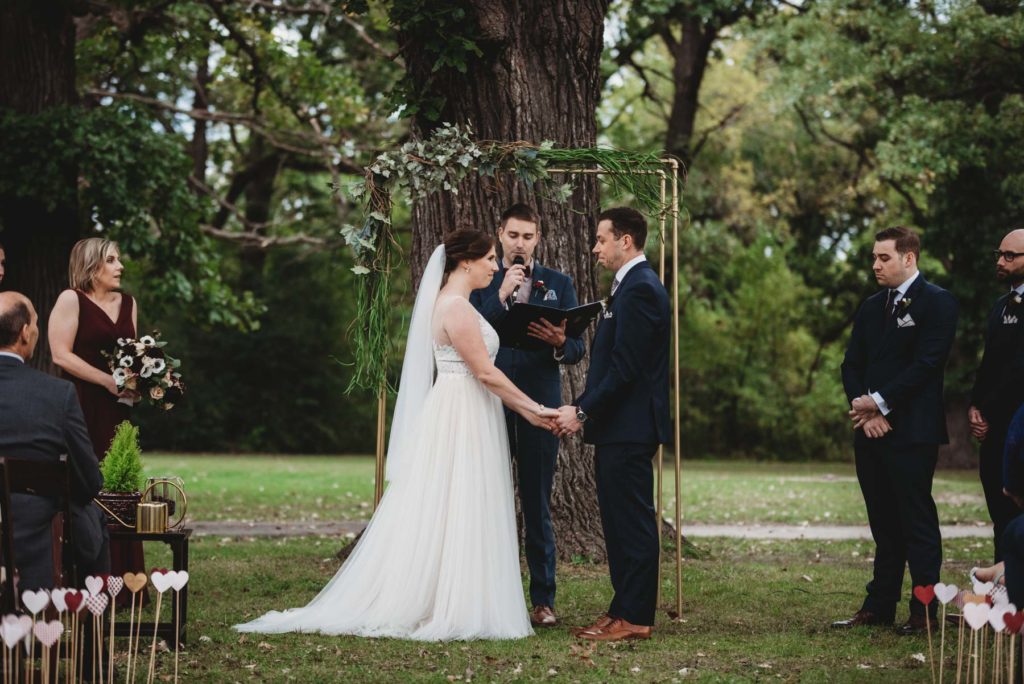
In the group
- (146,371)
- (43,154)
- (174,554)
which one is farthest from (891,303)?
(43,154)

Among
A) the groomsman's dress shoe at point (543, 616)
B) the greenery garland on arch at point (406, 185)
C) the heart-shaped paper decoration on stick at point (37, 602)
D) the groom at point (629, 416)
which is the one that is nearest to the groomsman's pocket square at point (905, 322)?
the groom at point (629, 416)

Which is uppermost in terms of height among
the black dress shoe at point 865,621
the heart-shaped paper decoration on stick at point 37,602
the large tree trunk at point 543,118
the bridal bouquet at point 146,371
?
the large tree trunk at point 543,118

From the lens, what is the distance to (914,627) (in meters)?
7.16

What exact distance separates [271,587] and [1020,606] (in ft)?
18.2

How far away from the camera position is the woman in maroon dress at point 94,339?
7684 millimetres

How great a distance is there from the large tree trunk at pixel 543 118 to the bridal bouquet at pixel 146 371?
8.73ft

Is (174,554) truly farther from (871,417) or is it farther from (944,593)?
(871,417)

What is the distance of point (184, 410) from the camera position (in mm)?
32625

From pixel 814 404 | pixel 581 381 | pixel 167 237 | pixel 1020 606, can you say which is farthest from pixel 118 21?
pixel 814 404

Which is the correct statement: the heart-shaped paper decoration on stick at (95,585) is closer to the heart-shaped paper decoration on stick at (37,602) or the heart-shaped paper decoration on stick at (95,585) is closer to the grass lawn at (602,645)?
the heart-shaped paper decoration on stick at (37,602)

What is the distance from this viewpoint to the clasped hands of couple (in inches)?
284

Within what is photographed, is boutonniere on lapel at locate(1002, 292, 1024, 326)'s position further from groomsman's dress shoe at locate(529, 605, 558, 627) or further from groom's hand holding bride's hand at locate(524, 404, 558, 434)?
groomsman's dress shoe at locate(529, 605, 558, 627)

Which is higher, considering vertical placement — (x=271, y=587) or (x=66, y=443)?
(x=66, y=443)

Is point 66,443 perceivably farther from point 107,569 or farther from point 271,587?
point 271,587
